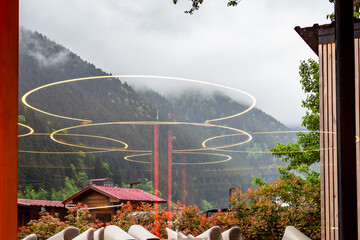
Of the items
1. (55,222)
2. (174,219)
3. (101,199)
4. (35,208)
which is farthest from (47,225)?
(174,219)

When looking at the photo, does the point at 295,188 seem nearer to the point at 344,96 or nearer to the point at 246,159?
the point at 246,159

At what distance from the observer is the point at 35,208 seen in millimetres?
3270

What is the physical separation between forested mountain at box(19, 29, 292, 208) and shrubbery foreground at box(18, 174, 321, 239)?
0.17 m

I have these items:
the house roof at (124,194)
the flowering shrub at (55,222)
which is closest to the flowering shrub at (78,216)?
the flowering shrub at (55,222)

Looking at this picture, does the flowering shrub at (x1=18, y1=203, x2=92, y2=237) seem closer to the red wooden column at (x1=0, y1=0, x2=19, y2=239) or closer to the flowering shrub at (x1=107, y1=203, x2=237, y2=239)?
the flowering shrub at (x1=107, y1=203, x2=237, y2=239)

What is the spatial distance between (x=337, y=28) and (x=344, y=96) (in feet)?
1.25

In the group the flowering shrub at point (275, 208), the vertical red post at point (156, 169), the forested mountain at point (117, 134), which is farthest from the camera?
the flowering shrub at point (275, 208)

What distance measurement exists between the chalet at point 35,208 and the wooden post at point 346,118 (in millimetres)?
2112

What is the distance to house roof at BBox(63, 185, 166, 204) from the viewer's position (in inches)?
149

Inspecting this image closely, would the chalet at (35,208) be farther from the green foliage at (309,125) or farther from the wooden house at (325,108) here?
the wooden house at (325,108)

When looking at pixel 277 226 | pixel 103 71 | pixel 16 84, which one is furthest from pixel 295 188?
pixel 16 84

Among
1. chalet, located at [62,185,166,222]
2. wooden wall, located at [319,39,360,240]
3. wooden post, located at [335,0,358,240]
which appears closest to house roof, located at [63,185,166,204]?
chalet, located at [62,185,166,222]

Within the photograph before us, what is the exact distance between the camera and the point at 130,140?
4.27 m

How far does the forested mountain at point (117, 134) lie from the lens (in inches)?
143
